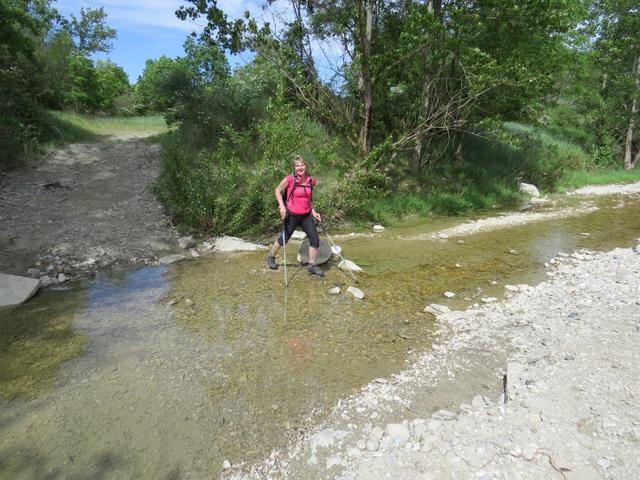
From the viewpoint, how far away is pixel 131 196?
40.1ft

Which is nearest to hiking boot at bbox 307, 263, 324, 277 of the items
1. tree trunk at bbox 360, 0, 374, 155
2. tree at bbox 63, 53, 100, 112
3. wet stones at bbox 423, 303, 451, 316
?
wet stones at bbox 423, 303, 451, 316

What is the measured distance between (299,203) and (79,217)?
6535 millimetres

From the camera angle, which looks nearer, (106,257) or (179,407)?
(179,407)

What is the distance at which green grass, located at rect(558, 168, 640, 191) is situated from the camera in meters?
20.3

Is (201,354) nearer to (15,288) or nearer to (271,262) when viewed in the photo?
(271,262)

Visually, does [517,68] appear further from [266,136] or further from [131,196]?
[131,196]

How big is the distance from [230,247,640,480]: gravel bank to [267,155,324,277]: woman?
3.28m

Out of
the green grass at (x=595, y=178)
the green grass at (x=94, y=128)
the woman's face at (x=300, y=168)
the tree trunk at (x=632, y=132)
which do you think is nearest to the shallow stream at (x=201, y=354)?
the woman's face at (x=300, y=168)

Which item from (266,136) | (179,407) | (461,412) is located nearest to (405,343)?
(461,412)

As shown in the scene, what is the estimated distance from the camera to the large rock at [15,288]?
259 inches

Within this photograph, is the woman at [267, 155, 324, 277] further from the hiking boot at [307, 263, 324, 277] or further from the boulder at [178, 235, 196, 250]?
the boulder at [178, 235, 196, 250]

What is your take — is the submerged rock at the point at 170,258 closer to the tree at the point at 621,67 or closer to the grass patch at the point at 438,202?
the grass patch at the point at 438,202

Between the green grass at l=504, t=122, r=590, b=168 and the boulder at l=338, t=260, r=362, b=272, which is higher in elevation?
the green grass at l=504, t=122, r=590, b=168

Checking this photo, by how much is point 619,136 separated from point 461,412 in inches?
1236
